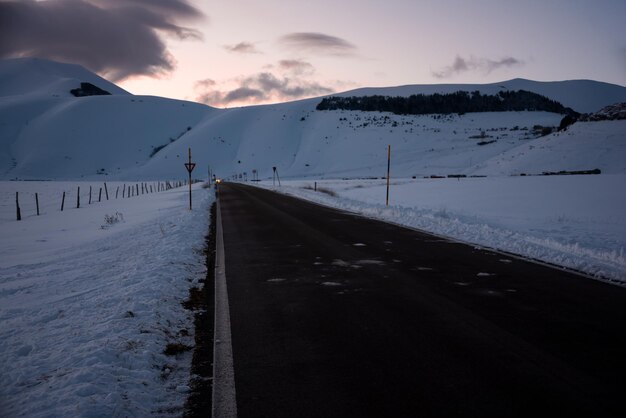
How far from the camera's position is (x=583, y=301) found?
20.1ft

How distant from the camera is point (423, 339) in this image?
4688 millimetres

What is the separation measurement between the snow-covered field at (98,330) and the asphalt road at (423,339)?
2.52 ft

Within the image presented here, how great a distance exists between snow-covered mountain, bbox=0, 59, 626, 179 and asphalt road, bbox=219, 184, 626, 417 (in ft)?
203

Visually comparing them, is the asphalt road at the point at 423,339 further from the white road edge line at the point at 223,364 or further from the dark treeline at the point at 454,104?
the dark treeline at the point at 454,104

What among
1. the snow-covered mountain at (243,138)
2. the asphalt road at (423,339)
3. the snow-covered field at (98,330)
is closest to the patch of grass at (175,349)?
the snow-covered field at (98,330)

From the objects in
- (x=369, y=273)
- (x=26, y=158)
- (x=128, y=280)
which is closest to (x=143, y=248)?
(x=128, y=280)

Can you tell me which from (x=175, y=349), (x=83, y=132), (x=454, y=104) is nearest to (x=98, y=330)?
(x=175, y=349)

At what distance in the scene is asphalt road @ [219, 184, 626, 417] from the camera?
3.41 metres

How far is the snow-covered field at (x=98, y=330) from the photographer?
350cm

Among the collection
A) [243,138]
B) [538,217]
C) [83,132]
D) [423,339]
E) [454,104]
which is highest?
[454,104]

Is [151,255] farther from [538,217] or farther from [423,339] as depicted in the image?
[538,217]

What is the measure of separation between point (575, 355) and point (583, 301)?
2.30m

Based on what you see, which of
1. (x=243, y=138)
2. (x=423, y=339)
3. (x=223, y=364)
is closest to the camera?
(x=223, y=364)

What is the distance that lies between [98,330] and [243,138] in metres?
134
